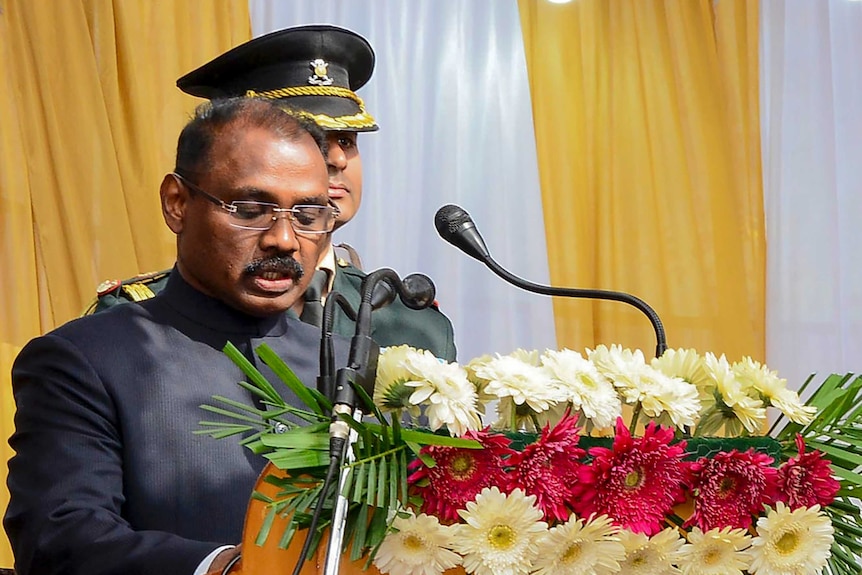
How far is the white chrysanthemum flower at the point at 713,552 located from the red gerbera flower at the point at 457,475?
19cm

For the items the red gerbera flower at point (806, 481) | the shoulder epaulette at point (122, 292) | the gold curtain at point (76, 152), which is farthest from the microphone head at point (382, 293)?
the gold curtain at point (76, 152)

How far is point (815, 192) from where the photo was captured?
3559 millimetres

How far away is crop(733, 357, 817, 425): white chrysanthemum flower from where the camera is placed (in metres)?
1.28

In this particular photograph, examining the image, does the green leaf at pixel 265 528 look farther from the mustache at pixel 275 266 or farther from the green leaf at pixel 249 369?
the mustache at pixel 275 266

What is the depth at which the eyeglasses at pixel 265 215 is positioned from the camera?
1.68 meters

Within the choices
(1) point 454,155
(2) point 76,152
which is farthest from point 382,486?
(1) point 454,155

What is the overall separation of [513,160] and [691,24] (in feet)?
2.38

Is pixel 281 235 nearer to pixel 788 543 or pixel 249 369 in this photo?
pixel 249 369

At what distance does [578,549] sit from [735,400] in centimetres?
28

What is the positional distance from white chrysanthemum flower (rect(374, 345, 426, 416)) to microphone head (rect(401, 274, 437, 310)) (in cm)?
16

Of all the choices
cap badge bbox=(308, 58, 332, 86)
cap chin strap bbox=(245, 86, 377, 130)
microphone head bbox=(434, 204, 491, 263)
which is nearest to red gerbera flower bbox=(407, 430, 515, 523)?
microphone head bbox=(434, 204, 491, 263)

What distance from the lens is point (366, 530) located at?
3.62 ft

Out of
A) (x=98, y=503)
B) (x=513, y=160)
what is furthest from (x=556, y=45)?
(x=98, y=503)

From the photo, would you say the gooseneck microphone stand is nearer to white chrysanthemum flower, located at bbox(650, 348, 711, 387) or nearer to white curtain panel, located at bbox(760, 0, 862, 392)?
white chrysanthemum flower, located at bbox(650, 348, 711, 387)
